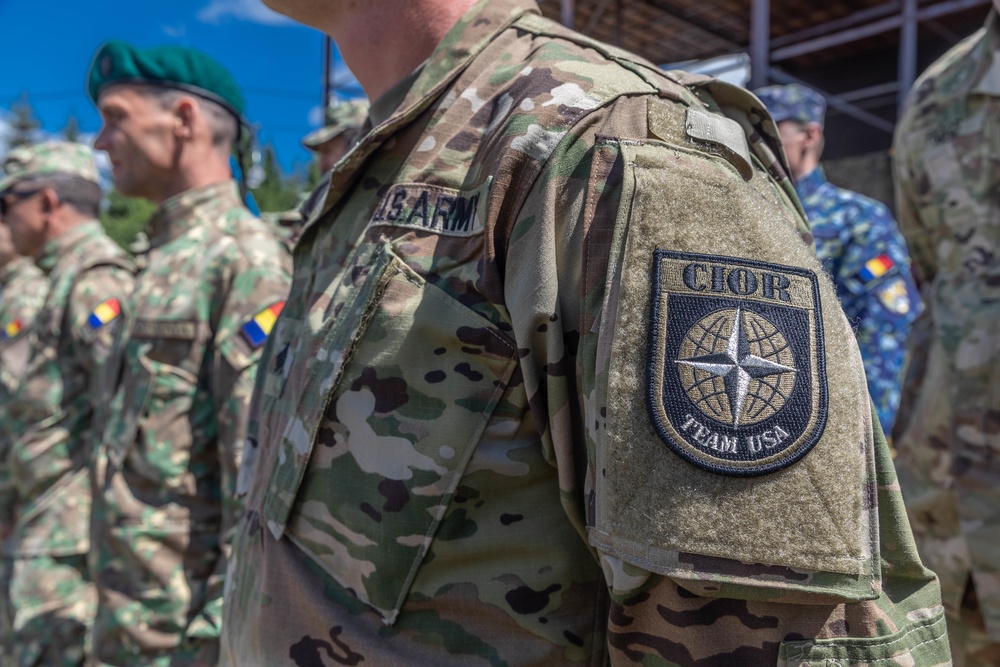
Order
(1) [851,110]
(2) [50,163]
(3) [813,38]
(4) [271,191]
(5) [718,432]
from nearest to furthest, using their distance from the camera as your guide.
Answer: (5) [718,432] < (2) [50,163] < (1) [851,110] < (3) [813,38] < (4) [271,191]

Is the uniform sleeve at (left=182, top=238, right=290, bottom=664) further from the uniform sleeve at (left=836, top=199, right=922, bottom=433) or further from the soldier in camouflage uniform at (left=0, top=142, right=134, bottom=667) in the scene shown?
the uniform sleeve at (left=836, top=199, right=922, bottom=433)

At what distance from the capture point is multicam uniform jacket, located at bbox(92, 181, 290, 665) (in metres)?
2.44

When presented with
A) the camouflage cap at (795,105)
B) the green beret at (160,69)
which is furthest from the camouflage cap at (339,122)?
the camouflage cap at (795,105)

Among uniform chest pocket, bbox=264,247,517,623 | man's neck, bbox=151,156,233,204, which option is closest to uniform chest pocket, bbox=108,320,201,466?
man's neck, bbox=151,156,233,204

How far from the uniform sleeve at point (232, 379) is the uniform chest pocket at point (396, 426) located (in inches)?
54.1

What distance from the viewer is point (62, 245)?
14.1ft

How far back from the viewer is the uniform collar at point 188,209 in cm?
282

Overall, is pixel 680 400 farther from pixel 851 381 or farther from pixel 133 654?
pixel 133 654

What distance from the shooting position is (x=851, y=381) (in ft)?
2.82

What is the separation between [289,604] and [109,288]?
2.78 m

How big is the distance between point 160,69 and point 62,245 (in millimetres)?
1873

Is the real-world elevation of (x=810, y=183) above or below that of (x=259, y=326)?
above

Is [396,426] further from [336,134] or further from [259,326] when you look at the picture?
[336,134]

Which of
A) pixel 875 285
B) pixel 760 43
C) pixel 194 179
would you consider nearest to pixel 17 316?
pixel 194 179
